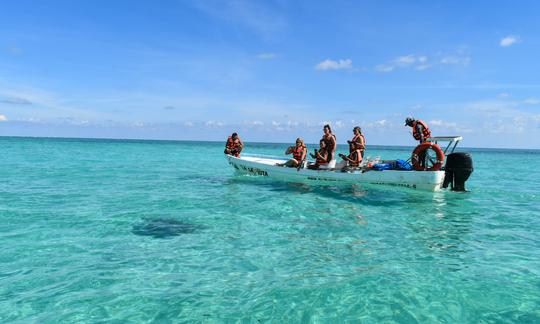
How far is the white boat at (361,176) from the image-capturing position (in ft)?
51.4

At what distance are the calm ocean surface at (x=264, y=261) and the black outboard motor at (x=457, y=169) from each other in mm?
2148

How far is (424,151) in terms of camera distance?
15.7 meters

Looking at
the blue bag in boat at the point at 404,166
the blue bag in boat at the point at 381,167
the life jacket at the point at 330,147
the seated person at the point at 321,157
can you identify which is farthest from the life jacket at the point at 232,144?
the blue bag in boat at the point at 404,166

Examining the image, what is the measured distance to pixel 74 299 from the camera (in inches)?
216

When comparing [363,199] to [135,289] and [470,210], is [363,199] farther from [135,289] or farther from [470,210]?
[135,289]

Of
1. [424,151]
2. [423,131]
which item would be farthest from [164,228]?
[423,131]

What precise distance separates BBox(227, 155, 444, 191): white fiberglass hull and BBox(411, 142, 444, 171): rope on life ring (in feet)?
1.11

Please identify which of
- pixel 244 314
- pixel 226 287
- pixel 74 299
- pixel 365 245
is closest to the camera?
pixel 244 314

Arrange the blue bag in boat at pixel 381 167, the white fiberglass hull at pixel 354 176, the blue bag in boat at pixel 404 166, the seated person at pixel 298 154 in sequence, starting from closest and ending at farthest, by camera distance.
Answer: the white fiberglass hull at pixel 354 176
the blue bag in boat at pixel 404 166
the blue bag in boat at pixel 381 167
the seated person at pixel 298 154

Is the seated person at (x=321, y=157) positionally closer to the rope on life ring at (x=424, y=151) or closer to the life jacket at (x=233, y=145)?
the rope on life ring at (x=424, y=151)

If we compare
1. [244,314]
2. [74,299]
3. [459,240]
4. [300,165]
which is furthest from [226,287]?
[300,165]

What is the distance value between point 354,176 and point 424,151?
317 centimetres

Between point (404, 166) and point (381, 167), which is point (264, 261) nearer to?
point (381, 167)

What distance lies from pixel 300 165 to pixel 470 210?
8014 mm
